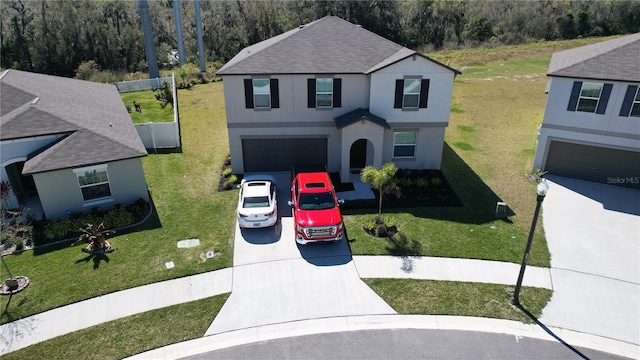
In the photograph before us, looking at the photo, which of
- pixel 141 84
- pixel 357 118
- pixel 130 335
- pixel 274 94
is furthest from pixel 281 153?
pixel 141 84

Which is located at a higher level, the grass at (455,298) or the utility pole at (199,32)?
the utility pole at (199,32)

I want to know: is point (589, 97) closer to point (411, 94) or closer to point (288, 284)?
point (411, 94)

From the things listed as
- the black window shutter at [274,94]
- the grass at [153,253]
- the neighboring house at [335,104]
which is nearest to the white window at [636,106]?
the neighboring house at [335,104]

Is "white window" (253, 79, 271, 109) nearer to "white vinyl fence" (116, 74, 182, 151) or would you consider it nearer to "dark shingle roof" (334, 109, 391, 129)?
"dark shingle roof" (334, 109, 391, 129)

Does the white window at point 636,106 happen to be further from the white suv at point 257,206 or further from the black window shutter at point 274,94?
the white suv at point 257,206

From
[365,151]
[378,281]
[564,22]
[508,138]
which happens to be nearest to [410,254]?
[378,281]

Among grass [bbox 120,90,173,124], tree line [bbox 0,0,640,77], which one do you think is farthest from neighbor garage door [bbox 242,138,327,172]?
tree line [bbox 0,0,640,77]
